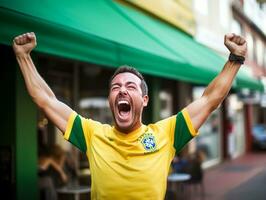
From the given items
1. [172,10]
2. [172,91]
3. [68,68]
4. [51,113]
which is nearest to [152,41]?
[68,68]

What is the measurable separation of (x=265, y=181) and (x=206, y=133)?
3.90 m

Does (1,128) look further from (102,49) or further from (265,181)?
(265,181)

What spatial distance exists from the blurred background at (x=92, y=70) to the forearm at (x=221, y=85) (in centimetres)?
183

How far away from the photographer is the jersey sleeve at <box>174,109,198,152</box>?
246cm

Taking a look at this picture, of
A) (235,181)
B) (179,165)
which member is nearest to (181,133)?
(179,165)

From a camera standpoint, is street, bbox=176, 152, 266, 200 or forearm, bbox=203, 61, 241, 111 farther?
street, bbox=176, 152, 266, 200

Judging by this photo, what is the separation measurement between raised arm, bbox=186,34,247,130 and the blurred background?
1.79 metres

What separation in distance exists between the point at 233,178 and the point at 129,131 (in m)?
10.7

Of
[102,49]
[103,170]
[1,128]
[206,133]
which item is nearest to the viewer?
[103,170]

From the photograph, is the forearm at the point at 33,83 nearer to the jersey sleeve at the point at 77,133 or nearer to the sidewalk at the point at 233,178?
the jersey sleeve at the point at 77,133

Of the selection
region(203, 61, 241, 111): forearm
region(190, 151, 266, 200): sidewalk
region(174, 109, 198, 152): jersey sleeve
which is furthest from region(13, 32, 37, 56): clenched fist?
region(190, 151, 266, 200): sidewalk

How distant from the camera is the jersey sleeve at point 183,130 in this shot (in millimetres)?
2459

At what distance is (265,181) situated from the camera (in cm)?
1159

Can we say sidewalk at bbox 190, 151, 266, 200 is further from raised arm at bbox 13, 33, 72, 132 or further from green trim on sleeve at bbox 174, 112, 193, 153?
raised arm at bbox 13, 33, 72, 132
